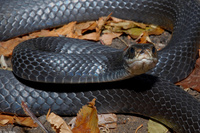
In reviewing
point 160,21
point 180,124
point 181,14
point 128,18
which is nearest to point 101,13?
point 128,18

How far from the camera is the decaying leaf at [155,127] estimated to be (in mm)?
4591

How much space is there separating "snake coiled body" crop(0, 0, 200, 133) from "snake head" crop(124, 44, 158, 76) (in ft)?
3.06

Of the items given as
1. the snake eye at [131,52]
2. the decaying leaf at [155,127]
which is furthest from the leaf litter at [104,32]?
the snake eye at [131,52]

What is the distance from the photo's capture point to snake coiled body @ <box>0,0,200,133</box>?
15.3 feet

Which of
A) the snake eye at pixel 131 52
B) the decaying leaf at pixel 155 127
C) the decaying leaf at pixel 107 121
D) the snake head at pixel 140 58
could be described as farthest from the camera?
the decaying leaf at pixel 107 121

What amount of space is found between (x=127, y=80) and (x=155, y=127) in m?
0.91

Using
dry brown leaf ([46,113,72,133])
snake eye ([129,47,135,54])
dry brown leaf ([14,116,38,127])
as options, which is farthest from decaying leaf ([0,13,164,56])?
dry brown leaf ([46,113,72,133])

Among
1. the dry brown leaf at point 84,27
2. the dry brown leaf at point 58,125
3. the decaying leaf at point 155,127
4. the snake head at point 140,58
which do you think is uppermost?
the snake head at point 140,58

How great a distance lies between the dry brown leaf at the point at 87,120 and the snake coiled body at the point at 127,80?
90 centimetres

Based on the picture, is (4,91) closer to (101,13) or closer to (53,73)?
(53,73)

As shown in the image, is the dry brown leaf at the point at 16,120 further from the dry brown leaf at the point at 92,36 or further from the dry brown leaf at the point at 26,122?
the dry brown leaf at the point at 92,36

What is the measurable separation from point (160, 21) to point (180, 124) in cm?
325

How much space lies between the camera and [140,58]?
3.85 metres

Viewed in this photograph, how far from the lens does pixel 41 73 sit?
14.8 feet
